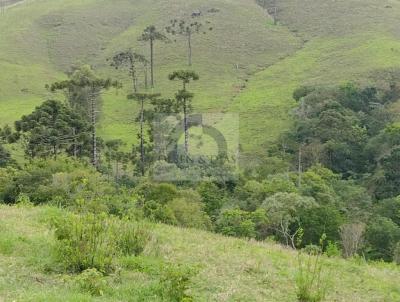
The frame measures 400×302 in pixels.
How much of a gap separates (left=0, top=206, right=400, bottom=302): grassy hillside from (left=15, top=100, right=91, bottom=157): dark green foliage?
134 feet

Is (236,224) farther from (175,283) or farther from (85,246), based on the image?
(175,283)

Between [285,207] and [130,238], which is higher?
[130,238]

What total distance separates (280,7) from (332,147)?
70.8 m

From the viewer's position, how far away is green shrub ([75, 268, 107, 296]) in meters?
7.15

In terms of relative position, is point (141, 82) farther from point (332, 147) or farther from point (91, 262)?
point (91, 262)

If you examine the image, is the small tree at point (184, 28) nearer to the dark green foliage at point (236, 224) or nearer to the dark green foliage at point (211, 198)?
the dark green foliage at point (211, 198)

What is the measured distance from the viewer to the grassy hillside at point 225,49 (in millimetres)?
81250

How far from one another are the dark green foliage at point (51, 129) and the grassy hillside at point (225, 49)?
15873 mm

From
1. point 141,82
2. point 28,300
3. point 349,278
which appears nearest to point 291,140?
point 141,82

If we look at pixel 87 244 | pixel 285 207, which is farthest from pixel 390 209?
pixel 87 244

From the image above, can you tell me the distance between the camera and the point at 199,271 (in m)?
8.64

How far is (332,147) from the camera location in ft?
226

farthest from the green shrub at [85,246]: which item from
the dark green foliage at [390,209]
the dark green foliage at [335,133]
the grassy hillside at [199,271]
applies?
the dark green foliage at [335,133]

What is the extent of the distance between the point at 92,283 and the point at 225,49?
99755 millimetres
